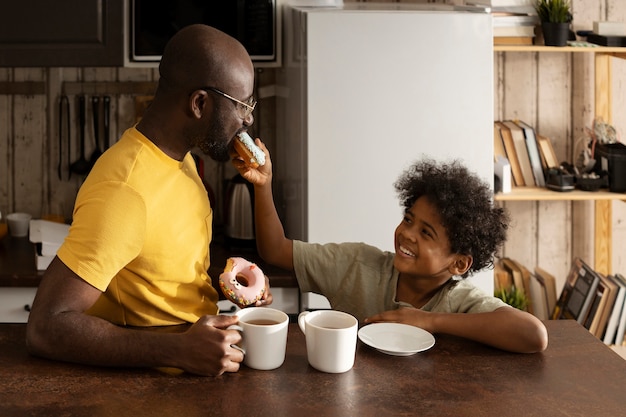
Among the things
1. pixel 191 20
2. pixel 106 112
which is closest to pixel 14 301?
pixel 106 112

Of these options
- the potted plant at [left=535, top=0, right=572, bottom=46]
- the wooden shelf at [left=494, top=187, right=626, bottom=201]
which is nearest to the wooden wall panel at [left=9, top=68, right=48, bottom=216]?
the wooden shelf at [left=494, top=187, right=626, bottom=201]

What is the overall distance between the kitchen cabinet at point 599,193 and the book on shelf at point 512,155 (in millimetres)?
42

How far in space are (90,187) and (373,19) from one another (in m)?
1.39

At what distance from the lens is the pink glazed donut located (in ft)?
5.67

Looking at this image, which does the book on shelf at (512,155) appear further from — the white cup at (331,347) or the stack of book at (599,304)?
the white cup at (331,347)

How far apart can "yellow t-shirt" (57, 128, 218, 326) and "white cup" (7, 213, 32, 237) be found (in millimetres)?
1761

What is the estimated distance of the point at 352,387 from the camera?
59.7 inches

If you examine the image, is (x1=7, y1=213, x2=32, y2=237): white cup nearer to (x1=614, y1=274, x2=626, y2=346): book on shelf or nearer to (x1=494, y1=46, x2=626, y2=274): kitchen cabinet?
(x1=494, y1=46, x2=626, y2=274): kitchen cabinet

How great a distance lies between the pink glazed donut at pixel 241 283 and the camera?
5.67 feet

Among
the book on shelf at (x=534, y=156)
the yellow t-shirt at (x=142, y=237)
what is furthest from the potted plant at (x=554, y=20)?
the yellow t-shirt at (x=142, y=237)

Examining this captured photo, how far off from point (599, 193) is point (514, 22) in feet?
2.25

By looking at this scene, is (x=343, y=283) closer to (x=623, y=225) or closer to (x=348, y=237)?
(x=348, y=237)

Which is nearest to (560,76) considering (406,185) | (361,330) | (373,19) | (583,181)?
(583,181)

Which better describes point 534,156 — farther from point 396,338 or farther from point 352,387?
point 352,387
